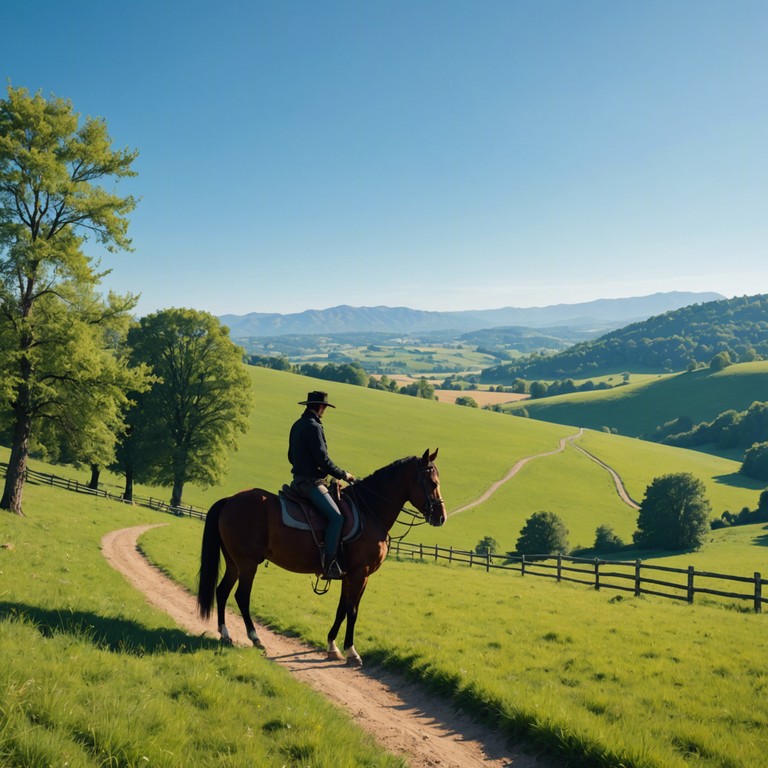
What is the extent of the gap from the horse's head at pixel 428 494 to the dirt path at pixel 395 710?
110 inches

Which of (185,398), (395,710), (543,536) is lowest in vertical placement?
(543,536)

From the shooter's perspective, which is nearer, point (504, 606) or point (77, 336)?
point (504, 606)

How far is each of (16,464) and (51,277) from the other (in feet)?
24.1

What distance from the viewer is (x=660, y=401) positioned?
14988 centimetres

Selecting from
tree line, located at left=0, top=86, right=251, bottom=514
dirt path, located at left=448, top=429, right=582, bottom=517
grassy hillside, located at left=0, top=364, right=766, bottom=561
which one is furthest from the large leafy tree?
dirt path, located at left=448, top=429, right=582, bottom=517

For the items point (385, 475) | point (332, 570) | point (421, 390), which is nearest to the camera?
point (332, 570)

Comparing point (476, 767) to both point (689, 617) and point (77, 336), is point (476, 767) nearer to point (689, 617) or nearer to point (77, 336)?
point (689, 617)

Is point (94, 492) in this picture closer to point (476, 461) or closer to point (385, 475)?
point (385, 475)

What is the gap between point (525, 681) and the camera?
8.69 m

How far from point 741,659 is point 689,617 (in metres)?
5.27

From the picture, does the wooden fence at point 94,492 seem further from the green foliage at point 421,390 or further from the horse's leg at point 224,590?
the green foliage at point 421,390

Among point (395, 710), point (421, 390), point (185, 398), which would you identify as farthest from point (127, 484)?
point (421, 390)

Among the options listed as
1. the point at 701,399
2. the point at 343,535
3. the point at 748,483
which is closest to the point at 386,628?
the point at 343,535

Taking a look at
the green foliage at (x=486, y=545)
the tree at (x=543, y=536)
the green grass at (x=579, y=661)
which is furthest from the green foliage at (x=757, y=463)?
the green grass at (x=579, y=661)
